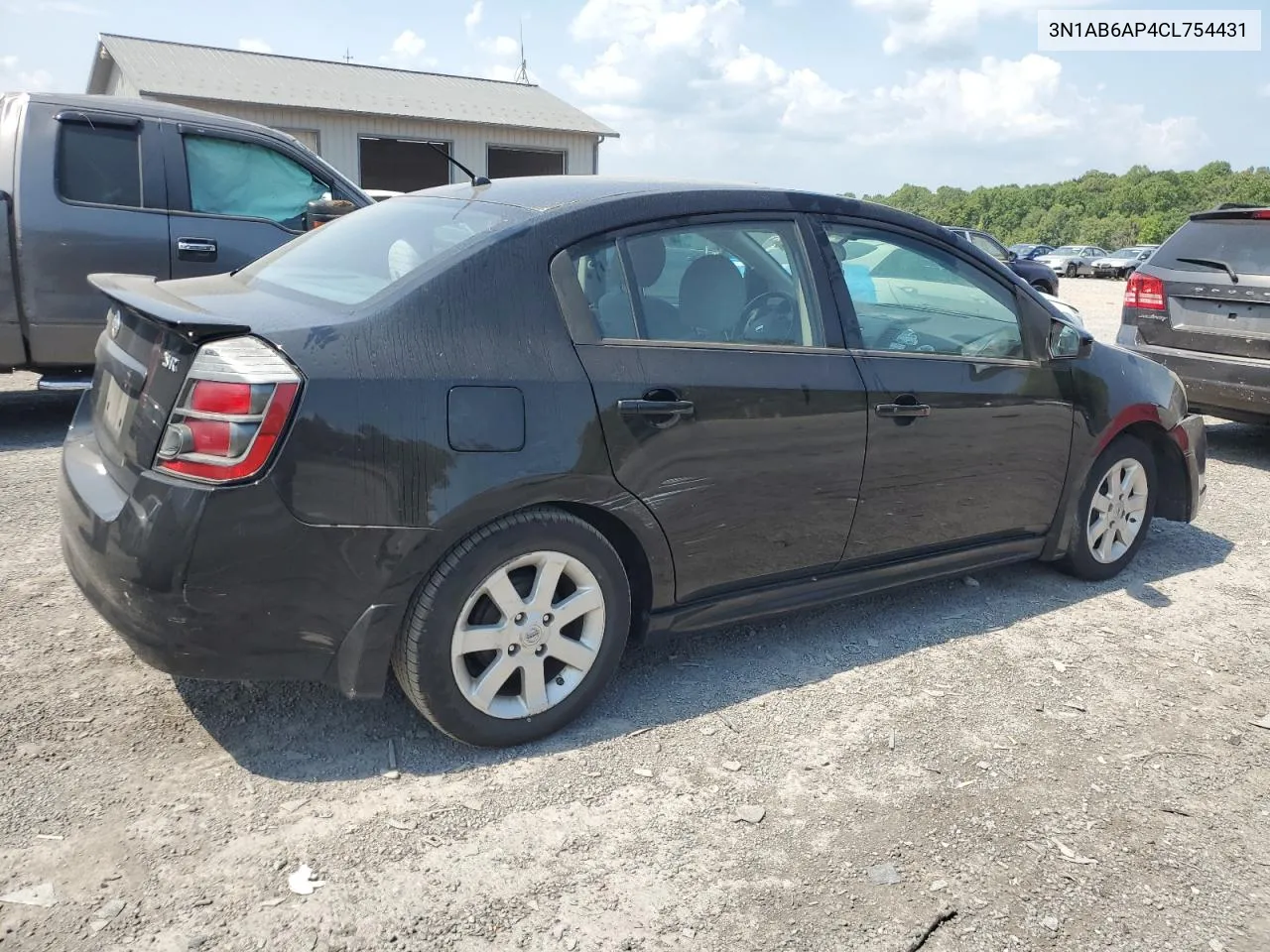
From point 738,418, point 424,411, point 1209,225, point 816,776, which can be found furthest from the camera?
point 1209,225

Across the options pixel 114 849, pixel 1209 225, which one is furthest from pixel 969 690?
pixel 1209 225

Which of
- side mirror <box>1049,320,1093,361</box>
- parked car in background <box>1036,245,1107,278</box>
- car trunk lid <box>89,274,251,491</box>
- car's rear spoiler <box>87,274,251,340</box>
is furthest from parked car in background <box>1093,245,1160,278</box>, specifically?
car trunk lid <box>89,274,251,491</box>

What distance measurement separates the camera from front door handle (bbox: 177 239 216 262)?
21.0 ft

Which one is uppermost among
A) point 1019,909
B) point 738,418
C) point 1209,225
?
point 1209,225

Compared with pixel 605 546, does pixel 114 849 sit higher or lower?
lower

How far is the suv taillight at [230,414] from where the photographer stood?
2527 mm

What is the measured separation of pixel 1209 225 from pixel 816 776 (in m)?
5.85

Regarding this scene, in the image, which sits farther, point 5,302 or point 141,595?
point 5,302

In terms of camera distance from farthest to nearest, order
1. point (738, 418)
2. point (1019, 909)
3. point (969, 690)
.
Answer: point (969, 690)
point (738, 418)
point (1019, 909)

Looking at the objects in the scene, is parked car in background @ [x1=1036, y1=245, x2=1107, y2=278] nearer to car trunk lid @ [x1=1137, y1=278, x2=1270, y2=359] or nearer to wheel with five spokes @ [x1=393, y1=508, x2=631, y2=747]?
car trunk lid @ [x1=1137, y1=278, x2=1270, y2=359]

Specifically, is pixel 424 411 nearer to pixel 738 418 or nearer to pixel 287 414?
pixel 287 414

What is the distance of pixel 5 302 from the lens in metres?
6.02

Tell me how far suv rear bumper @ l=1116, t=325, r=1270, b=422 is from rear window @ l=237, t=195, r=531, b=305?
16.3 feet

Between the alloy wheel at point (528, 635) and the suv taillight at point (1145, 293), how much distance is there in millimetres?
5510
